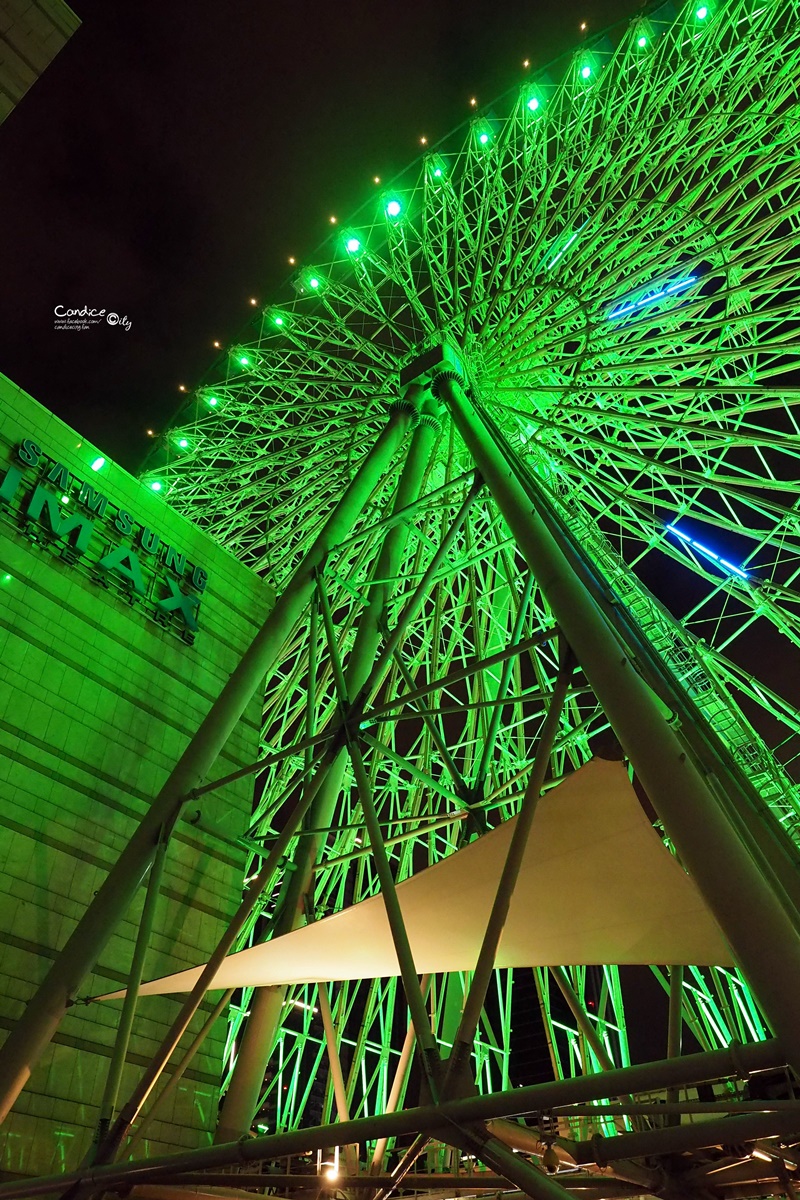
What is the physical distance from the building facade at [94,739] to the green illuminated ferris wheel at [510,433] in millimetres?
1797

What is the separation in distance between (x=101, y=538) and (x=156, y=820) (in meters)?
6.69

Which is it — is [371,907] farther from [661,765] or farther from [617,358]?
[617,358]

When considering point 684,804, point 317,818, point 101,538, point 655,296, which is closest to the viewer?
point 684,804

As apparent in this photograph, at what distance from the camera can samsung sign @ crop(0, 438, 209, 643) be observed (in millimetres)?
13516

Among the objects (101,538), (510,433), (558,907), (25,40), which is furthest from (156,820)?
(510,433)

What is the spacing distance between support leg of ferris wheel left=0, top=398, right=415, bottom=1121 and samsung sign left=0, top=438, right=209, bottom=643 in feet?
13.8

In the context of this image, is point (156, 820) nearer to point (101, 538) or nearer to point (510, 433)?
point (101, 538)

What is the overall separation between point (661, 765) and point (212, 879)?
9744mm

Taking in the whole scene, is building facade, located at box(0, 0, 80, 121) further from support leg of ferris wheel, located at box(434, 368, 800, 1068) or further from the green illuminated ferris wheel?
support leg of ferris wheel, located at box(434, 368, 800, 1068)

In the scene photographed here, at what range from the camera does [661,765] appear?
5.86 m

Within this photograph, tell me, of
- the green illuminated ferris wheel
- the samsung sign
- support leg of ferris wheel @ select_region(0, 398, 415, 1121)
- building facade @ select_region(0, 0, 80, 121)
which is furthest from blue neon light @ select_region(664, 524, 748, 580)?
building facade @ select_region(0, 0, 80, 121)

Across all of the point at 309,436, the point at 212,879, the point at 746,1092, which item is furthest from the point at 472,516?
the point at 746,1092

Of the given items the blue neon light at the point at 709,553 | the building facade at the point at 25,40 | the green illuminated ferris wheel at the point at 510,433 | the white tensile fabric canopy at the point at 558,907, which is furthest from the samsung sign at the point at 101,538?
the blue neon light at the point at 709,553

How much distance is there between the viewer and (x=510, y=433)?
55.0ft
